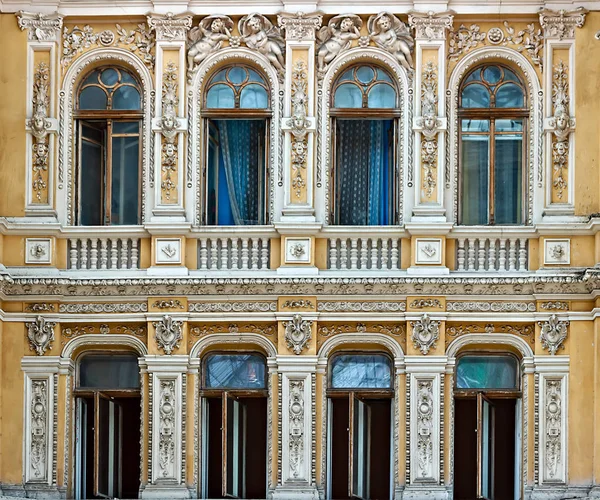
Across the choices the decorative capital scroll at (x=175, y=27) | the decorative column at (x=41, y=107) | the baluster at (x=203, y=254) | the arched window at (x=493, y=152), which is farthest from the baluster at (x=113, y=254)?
the arched window at (x=493, y=152)

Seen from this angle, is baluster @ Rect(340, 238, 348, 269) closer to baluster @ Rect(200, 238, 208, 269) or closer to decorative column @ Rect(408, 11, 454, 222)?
decorative column @ Rect(408, 11, 454, 222)

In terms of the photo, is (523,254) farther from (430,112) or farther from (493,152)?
(430,112)

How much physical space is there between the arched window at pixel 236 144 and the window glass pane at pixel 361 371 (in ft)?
9.52

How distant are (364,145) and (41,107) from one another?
5.25 meters

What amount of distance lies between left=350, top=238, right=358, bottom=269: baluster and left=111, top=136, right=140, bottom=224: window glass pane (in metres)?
3.61

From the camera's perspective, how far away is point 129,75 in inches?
1576

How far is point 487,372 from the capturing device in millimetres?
39094

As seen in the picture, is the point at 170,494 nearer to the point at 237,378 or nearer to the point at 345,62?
the point at 237,378

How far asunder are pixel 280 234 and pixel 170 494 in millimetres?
4456

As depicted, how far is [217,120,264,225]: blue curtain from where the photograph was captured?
39.8 m

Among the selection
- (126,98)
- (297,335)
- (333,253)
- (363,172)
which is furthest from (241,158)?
(297,335)

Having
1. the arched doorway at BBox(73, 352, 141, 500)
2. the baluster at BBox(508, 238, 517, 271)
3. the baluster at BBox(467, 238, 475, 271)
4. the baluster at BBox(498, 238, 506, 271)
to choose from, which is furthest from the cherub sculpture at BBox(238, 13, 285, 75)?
the arched doorway at BBox(73, 352, 141, 500)

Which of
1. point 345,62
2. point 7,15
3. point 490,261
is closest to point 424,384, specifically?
point 490,261

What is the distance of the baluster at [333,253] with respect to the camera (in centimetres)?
3906
